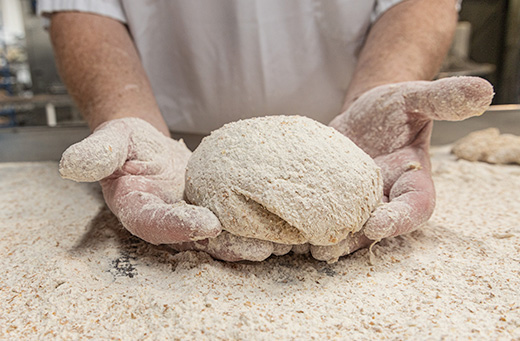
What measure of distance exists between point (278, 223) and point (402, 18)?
118 centimetres

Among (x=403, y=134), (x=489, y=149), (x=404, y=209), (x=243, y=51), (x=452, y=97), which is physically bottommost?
(x=489, y=149)

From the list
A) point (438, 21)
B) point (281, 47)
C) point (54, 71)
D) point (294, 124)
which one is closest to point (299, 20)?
point (281, 47)

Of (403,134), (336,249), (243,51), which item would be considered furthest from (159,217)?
(243,51)

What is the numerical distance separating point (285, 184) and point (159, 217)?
276mm

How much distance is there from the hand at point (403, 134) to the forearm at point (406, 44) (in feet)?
0.82

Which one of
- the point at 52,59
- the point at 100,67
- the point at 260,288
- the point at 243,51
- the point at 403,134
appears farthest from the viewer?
the point at 52,59

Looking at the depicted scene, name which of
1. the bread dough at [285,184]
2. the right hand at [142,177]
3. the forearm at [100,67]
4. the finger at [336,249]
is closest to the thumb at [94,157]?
the right hand at [142,177]

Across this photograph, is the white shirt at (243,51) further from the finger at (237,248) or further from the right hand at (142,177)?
the finger at (237,248)

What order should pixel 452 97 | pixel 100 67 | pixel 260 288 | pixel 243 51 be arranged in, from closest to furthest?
1. pixel 260 288
2. pixel 452 97
3. pixel 100 67
4. pixel 243 51

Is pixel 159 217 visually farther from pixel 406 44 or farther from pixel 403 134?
pixel 406 44

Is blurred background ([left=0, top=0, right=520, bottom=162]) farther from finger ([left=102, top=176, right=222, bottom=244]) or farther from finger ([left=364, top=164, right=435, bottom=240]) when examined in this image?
finger ([left=102, top=176, right=222, bottom=244])

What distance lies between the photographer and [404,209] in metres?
0.87

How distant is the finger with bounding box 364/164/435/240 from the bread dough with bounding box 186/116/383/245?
0.03m

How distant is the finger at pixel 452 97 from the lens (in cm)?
92
